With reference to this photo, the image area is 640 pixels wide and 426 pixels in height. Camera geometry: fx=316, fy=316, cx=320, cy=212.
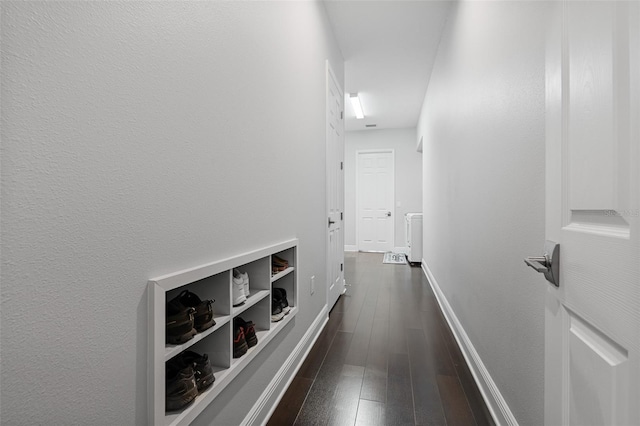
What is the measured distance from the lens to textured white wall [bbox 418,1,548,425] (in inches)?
42.9

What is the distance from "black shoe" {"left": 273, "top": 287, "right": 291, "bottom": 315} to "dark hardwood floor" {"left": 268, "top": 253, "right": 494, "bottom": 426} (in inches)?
16.2

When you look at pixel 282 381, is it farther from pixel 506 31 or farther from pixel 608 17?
pixel 506 31

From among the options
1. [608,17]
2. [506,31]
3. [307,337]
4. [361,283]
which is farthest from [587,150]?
[361,283]

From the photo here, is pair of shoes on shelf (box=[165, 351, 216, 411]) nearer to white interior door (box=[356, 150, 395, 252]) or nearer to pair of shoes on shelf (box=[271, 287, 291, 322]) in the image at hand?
pair of shoes on shelf (box=[271, 287, 291, 322])

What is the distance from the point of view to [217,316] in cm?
110

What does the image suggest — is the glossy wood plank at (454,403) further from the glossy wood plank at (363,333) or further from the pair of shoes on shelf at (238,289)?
the pair of shoes on shelf at (238,289)

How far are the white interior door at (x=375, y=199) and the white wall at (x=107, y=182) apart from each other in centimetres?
602

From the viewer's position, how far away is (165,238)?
82 centimetres

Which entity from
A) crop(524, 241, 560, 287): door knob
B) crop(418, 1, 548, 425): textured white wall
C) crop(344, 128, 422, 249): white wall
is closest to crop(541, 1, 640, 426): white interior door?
crop(524, 241, 560, 287): door knob

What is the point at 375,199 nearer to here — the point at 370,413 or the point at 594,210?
the point at 370,413

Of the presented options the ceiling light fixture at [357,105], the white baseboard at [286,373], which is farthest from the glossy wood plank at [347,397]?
the ceiling light fixture at [357,105]

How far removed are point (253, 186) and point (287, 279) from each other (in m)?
0.71

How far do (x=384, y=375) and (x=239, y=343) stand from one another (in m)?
1.03

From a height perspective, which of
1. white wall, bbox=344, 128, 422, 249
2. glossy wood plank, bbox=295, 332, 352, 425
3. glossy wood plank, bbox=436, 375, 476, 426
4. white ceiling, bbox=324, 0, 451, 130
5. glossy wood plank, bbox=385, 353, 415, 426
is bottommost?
glossy wood plank, bbox=436, 375, 476, 426
